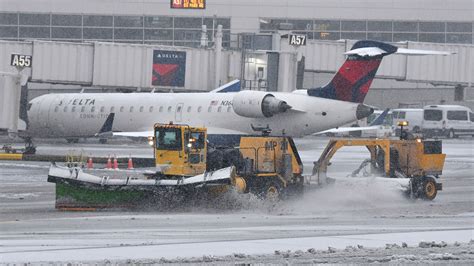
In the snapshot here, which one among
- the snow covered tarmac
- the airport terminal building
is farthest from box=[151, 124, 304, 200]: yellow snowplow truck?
the airport terminal building

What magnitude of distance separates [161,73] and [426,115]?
18.6 m

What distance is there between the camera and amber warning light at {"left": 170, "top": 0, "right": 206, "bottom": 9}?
65.3 m

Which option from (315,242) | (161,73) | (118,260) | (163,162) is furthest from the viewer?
(161,73)

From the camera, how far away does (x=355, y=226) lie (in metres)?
18.6

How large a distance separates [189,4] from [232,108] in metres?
26.4

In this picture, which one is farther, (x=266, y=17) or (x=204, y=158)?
(x=266, y=17)

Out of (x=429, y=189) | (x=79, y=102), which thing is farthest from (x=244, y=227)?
(x=79, y=102)

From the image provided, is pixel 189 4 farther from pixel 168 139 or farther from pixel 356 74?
pixel 168 139

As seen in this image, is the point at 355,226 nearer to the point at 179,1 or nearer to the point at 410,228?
the point at 410,228

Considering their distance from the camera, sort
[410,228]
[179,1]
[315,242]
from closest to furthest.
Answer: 1. [315,242]
2. [410,228]
3. [179,1]

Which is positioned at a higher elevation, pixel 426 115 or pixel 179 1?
pixel 179 1

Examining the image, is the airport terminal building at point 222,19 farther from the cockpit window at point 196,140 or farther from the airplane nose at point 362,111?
the cockpit window at point 196,140

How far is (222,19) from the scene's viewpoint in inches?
2921

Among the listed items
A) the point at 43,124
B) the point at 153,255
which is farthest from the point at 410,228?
the point at 43,124
